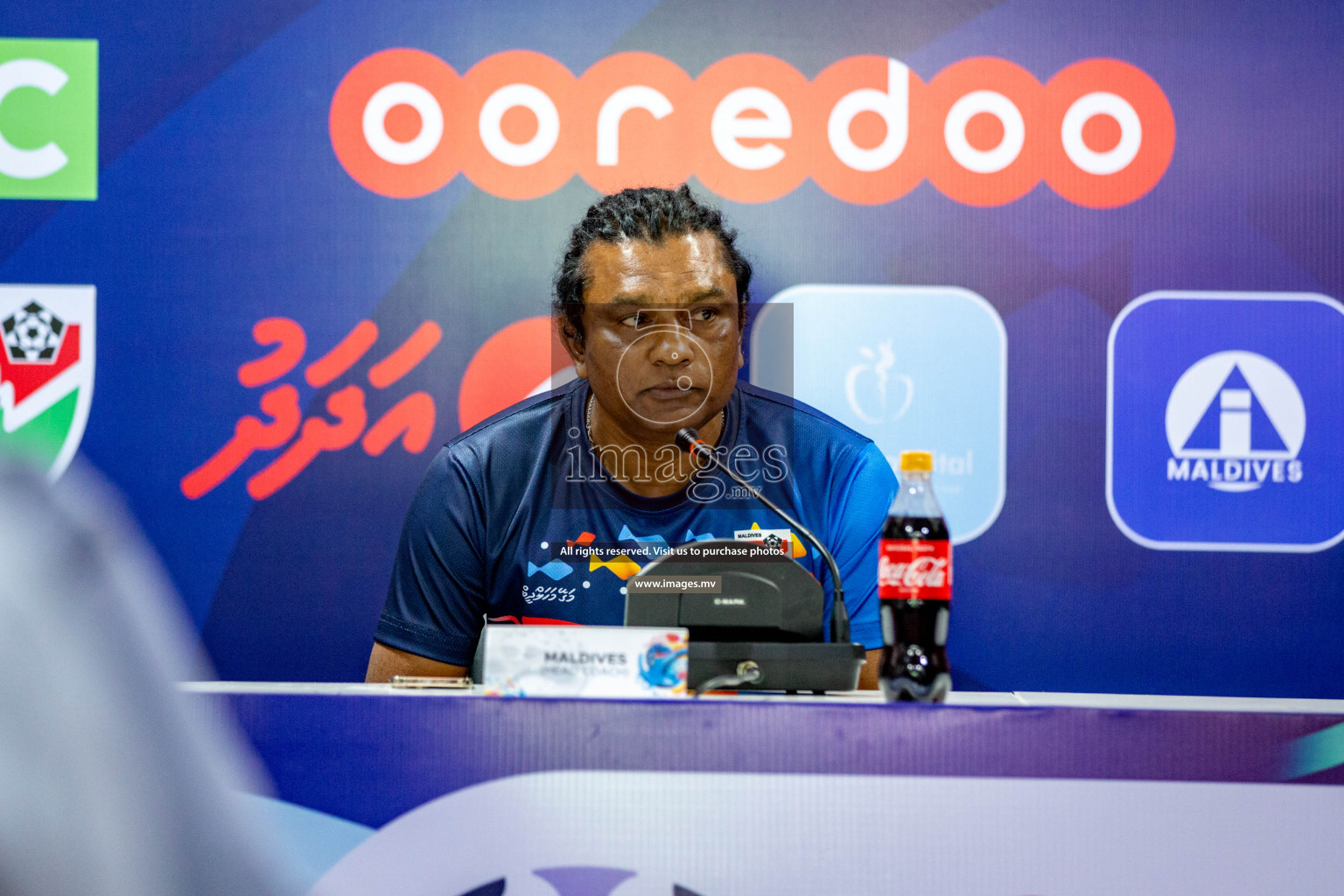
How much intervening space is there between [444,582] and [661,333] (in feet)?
2.03

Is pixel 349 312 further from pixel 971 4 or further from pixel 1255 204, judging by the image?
pixel 1255 204

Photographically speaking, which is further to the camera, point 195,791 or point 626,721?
point 626,721

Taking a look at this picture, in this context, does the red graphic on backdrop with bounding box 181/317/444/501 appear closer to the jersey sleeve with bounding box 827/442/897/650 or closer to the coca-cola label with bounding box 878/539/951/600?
the jersey sleeve with bounding box 827/442/897/650

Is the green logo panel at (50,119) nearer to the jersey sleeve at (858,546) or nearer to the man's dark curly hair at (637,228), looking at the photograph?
the man's dark curly hair at (637,228)

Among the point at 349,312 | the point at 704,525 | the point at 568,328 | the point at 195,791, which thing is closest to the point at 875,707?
the point at 195,791

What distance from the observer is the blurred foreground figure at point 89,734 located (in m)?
0.29

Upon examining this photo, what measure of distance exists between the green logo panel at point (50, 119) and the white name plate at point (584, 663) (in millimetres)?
1834

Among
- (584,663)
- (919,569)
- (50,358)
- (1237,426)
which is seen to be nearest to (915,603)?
(919,569)

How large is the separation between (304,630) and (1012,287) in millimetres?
1644

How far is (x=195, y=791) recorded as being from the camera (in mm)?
314

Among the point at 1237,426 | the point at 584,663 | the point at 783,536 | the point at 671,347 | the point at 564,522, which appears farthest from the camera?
the point at 1237,426

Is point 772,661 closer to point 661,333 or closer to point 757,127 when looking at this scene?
point 661,333

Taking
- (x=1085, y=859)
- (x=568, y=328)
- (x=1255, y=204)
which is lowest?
(x=1085, y=859)

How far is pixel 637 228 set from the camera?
2.19 m
